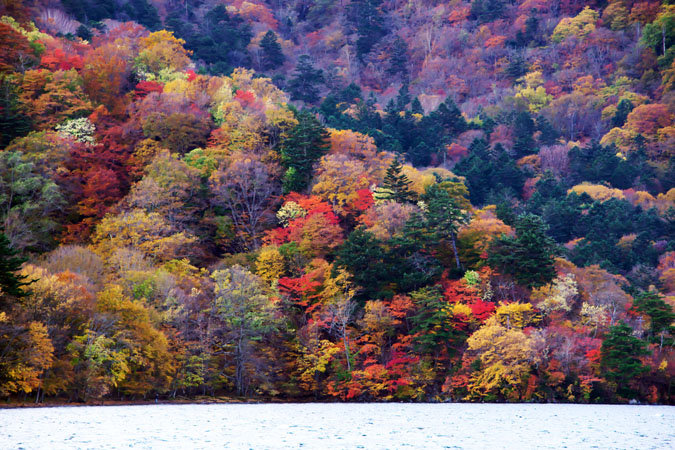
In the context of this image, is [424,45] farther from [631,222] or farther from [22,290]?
[22,290]

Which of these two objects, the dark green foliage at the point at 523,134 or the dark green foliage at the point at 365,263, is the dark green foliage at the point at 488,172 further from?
the dark green foliage at the point at 365,263

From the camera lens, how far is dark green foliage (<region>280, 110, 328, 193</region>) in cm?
7169

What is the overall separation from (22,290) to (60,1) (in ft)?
257

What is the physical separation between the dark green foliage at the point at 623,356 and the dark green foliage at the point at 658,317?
12.4 feet

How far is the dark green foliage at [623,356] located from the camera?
53406 mm

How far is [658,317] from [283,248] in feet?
104

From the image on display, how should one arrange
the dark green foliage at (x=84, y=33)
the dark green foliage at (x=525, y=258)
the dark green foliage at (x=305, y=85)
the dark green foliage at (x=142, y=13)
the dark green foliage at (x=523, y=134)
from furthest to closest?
the dark green foliage at (x=305, y=85) → the dark green foliage at (x=142, y=13) → the dark green foliage at (x=523, y=134) → the dark green foliage at (x=84, y=33) → the dark green foliage at (x=525, y=258)

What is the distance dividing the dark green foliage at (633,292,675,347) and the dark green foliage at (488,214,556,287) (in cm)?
766

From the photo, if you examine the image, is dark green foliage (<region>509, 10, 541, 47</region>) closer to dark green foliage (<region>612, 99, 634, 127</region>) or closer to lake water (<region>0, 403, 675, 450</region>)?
dark green foliage (<region>612, 99, 634, 127</region>)

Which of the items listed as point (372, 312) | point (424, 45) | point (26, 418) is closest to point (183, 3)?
point (424, 45)

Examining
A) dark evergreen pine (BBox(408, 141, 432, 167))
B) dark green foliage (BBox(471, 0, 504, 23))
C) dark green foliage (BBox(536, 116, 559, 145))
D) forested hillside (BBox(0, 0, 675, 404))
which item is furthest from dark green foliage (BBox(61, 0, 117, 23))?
dark green foliage (BBox(471, 0, 504, 23))

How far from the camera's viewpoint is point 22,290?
42.7m

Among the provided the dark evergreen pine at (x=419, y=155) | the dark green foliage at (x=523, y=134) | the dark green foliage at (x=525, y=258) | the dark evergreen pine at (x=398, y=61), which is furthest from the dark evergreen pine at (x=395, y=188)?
the dark evergreen pine at (x=398, y=61)

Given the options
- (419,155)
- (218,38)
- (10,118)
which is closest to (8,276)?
(10,118)
